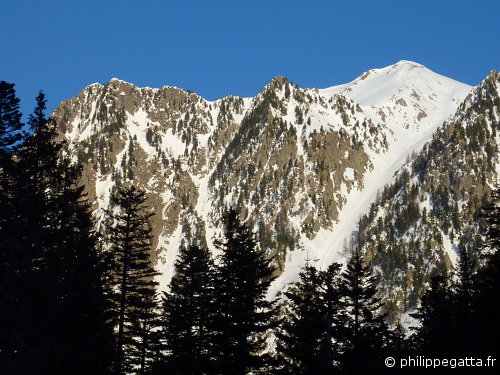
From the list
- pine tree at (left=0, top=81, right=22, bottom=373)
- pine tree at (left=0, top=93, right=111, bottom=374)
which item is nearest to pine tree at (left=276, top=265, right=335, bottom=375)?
pine tree at (left=0, top=93, right=111, bottom=374)

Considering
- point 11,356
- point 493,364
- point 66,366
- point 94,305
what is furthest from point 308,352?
point 11,356

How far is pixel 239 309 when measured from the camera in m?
26.4

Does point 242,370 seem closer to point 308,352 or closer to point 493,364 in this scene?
point 308,352

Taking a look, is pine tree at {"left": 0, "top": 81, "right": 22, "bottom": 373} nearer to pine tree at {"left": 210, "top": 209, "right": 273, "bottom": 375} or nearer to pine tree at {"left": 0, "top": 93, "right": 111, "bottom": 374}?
pine tree at {"left": 0, "top": 93, "right": 111, "bottom": 374}

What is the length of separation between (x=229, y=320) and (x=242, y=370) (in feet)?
7.60

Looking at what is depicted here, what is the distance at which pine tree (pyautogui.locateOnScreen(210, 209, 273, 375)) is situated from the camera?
84.9ft

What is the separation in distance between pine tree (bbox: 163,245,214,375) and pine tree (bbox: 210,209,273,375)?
679 millimetres

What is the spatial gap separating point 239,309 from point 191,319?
5087 mm

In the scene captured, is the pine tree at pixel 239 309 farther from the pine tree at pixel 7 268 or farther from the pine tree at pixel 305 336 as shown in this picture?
the pine tree at pixel 7 268

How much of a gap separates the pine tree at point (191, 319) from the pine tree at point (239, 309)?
679mm

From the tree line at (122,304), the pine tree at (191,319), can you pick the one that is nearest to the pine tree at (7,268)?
the tree line at (122,304)

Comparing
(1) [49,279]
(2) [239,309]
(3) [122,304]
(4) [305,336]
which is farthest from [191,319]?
(1) [49,279]

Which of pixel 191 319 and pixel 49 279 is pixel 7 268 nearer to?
pixel 49 279

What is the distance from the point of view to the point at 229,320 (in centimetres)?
2633
